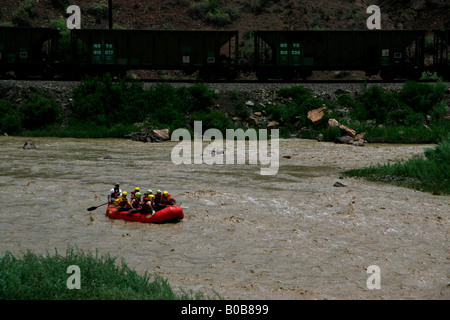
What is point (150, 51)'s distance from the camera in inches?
1283

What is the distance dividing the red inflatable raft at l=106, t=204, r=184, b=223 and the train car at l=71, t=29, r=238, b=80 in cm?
1971

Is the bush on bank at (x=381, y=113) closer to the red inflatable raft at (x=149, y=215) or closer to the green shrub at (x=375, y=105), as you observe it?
the green shrub at (x=375, y=105)

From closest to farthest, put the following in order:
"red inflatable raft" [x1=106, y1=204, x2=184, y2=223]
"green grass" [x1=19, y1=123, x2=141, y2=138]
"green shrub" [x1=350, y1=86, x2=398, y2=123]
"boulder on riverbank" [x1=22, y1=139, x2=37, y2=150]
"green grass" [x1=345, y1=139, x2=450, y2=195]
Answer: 1. "red inflatable raft" [x1=106, y1=204, x2=184, y2=223]
2. "green grass" [x1=345, y1=139, x2=450, y2=195]
3. "boulder on riverbank" [x1=22, y1=139, x2=37, y2=150]
4. "green grass" [x1=19, y1=123, x2=141, y2=138]
5. "green shrub" [x1=350, y1=86, x2=398, y2=123]

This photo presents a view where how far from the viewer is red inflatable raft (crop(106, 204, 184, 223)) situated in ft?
42.6

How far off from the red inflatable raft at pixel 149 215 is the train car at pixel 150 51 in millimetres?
19713

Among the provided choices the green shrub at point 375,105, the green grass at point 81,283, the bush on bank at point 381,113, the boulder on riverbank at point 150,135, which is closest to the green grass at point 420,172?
the bush on bank at point 381,113

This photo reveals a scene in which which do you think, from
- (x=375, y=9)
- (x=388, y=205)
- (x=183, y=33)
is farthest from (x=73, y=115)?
(x=375, y=9)

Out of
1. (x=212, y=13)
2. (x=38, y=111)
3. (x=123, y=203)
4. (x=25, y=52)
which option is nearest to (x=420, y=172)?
(x=123, y=203)

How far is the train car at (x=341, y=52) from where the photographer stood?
32.1 m

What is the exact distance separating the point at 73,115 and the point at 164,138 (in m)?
5.47

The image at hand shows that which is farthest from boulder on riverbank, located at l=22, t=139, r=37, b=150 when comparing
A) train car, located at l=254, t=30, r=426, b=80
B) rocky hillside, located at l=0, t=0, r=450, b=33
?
rocky hillside, located at l=0, t=0, r=450, b=33

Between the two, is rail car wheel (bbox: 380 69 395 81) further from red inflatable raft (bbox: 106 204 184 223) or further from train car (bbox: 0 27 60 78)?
red inflatable raft (bbox: 106 204 184 223)

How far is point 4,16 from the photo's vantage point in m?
48.7

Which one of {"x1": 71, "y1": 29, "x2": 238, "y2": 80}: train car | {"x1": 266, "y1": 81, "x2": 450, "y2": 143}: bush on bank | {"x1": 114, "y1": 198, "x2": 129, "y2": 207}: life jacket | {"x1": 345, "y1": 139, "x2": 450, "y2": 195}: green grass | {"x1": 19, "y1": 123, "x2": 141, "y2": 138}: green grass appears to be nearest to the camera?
{"x1": 114, "y1": 198, "x2": 129, "y2": 207}: life jacket
